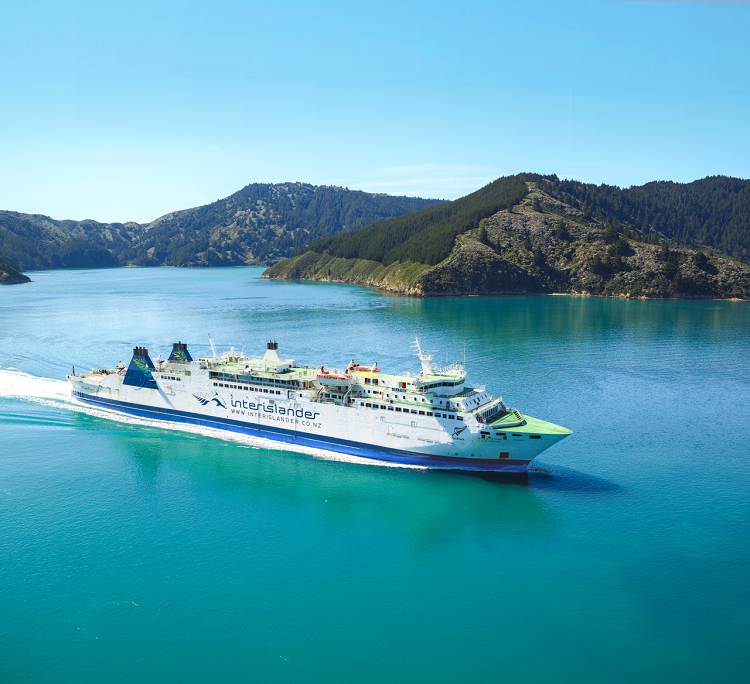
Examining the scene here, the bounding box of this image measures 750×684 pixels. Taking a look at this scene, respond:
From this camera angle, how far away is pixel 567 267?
565 ft

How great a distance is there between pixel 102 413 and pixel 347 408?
2849 centimetres

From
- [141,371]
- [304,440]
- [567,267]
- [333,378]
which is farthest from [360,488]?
[567,267]

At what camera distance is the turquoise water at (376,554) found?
22812 millimetres

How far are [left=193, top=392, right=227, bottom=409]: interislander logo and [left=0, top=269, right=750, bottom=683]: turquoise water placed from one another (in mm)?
3033

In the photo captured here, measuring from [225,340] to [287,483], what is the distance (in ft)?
173

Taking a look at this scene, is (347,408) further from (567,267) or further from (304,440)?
(567,267)

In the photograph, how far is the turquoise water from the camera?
22.8m

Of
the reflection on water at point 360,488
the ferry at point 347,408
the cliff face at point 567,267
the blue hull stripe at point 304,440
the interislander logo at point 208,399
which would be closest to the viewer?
the reflection on water at point 360,488

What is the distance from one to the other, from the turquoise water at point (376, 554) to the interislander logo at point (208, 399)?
9.95ft

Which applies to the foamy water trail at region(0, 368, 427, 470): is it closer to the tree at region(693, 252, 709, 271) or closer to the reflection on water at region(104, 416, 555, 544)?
the reflection on water at region(104, 416, 555, 544)

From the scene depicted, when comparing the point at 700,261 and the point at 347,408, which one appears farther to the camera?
the point at 700,261

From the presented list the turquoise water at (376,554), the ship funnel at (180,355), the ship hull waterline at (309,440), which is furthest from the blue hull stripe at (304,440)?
the ship funnel at (180,355)

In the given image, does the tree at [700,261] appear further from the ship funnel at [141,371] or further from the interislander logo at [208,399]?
the ship funnel at [141,371]

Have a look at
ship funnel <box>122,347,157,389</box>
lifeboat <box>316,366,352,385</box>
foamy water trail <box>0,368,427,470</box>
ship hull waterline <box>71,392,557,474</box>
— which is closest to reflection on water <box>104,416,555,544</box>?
foamy water trail <box>0,368,427,470</box>
